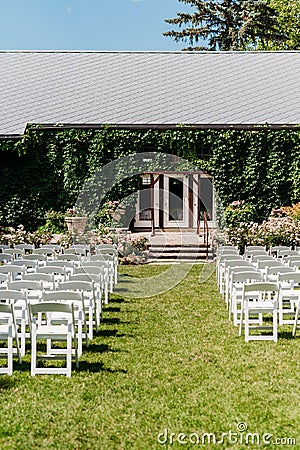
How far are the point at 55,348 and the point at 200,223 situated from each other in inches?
614

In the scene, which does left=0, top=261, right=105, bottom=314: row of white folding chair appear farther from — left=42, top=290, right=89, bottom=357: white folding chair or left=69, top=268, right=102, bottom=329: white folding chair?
left=42, top=290, right=89, bottom=357: white folding chair

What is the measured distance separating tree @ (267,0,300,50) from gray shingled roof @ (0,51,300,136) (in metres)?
17.7

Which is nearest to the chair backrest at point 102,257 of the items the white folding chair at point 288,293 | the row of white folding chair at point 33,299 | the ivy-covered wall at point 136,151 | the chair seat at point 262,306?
the row of white folding chair at point 33,299

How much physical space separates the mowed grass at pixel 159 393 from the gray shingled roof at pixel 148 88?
13217mm

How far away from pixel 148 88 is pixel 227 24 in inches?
829

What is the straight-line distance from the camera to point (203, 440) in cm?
579

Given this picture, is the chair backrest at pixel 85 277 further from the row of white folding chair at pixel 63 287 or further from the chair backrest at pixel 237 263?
the chair backrest at pixel 237 263

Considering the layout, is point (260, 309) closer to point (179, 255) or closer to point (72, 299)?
point (72, 299)

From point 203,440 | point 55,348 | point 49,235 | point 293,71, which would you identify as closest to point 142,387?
point 203,440

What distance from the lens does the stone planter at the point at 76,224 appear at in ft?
68.4

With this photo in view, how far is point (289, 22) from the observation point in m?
43.8

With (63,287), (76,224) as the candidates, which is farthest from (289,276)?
(76,224)

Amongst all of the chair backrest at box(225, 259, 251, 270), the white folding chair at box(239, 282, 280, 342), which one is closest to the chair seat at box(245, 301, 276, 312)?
the white folding chair at box(239, 282, 280, 342)

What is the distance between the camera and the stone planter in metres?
20.8
